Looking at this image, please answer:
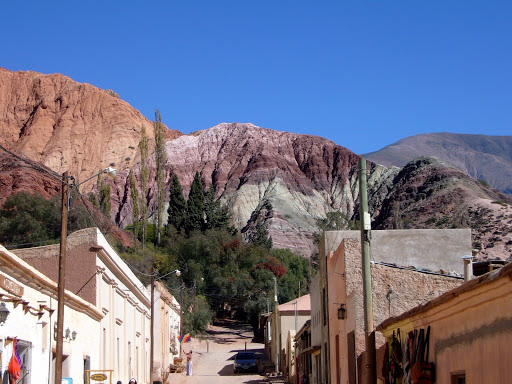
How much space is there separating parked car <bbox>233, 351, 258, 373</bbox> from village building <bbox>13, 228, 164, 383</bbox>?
15.6 m

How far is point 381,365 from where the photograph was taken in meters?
19.2

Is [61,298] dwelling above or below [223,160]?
below

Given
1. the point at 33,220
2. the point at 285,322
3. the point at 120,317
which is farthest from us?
the point at 33,220

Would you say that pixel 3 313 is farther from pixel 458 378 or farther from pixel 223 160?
pixel 223 160

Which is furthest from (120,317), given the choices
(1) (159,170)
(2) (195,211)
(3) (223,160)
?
(3) (223,160)

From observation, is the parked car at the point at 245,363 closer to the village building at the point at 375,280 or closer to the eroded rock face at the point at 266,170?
the village building at the point at 375,280

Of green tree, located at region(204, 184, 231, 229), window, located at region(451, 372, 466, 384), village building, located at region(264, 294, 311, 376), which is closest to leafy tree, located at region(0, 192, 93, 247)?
village building, located at region(264, 294, 311, 376)

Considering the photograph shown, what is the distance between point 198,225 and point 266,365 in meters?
51.8

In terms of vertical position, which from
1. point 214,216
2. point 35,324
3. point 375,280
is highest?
point 214,216

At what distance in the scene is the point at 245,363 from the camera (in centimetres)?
4891

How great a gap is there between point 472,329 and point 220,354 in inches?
1991

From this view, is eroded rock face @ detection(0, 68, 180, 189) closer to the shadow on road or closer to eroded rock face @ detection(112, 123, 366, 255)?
eroded rock face @ detection(112, 123, 366, 255)

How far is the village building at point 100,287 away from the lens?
25969 millimetres

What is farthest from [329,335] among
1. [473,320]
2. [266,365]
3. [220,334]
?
[220,334]
